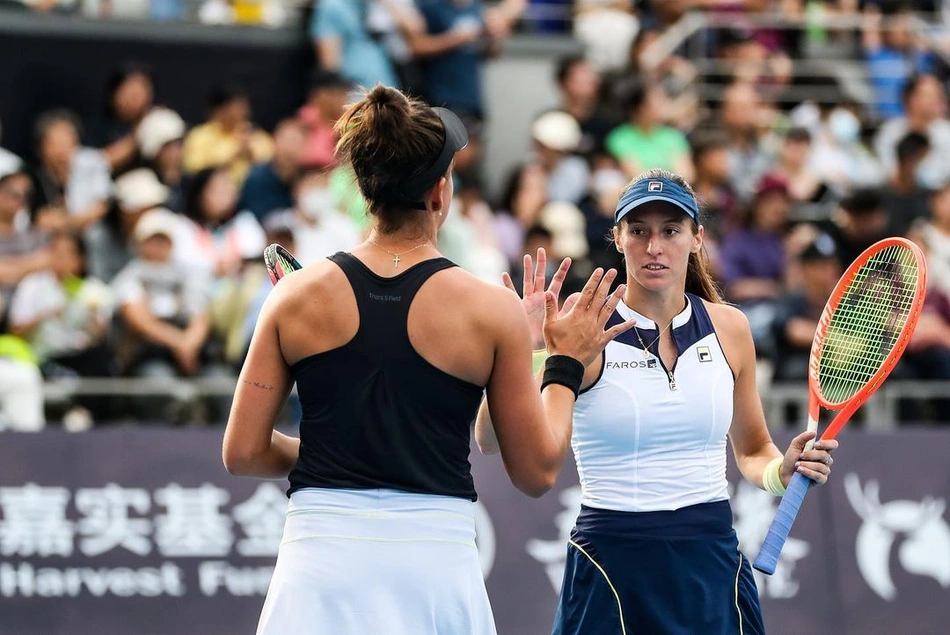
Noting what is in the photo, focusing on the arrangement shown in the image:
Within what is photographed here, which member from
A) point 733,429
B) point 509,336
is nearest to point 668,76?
point 733,429

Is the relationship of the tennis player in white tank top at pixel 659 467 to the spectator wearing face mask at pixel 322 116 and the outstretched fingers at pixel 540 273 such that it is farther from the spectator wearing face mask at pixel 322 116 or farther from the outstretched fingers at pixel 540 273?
the spectator wearing face mask at pixel 322 116

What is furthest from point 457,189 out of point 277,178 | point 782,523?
point 782,523

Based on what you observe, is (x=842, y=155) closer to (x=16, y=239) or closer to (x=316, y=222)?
(x=316, y=222)

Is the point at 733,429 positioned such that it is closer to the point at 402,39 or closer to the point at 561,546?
the point at 561,546

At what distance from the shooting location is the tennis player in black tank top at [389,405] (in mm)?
3725

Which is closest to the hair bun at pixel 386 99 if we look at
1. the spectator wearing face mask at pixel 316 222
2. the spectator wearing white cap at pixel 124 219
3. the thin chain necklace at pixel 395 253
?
the thin chain necklace at pixel 395 253

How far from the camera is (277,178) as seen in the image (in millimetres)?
10945

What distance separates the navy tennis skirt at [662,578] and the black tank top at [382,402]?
110cm

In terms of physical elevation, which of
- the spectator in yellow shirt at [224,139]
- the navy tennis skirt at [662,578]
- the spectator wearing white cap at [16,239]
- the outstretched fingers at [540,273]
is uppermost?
the spectator in yellow shirt at [224,139]

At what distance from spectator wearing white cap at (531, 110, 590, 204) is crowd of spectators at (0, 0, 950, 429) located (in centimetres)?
2

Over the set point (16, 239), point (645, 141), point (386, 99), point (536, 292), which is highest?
point (645, 141)

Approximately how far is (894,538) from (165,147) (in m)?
5.68

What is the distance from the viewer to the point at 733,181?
1316 centimetres

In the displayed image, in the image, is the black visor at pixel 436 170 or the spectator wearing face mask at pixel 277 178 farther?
the spectator wearing face mask at pixel 277 178
